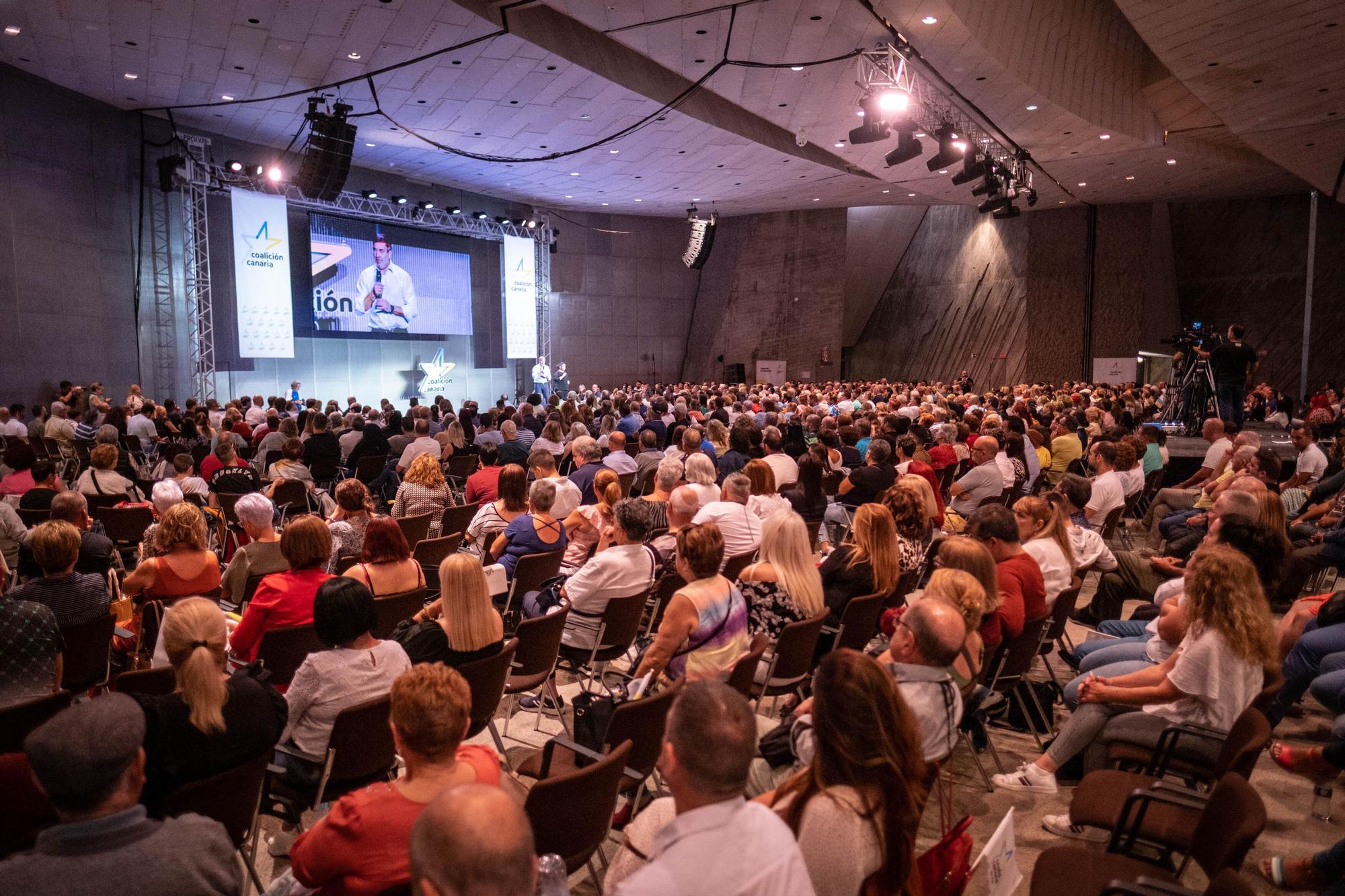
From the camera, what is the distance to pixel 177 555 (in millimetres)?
4203

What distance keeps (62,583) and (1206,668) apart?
15.5ft

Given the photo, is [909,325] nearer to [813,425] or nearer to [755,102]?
[755,102]

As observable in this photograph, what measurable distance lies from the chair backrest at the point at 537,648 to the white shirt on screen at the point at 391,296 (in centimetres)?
1569

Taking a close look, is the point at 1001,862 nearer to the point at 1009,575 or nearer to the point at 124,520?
the point at 1009,575

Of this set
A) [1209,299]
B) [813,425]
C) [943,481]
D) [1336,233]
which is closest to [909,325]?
[1209,299]

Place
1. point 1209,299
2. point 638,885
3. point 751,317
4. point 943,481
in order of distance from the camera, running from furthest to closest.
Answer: point 751,317 → point 1209,299 → point 943,481 → point 638,885

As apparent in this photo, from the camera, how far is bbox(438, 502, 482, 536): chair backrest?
257 inches

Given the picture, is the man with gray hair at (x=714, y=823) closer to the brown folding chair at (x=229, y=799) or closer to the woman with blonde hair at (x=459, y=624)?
the brown folding chair at (x=229, y=799)

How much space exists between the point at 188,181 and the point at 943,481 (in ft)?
40.7

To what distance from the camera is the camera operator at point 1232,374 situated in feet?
40.6

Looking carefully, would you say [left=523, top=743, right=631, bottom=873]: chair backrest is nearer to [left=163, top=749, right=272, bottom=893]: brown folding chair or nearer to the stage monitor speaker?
[left=163, top=749, right=272, bottom=893]: brown folding chair

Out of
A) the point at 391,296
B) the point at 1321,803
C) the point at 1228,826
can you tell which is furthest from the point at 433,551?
the point at 391,296

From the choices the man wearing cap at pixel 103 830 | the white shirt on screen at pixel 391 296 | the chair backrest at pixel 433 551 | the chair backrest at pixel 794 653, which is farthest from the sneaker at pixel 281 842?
the white shirt on screen at pixel 391 296

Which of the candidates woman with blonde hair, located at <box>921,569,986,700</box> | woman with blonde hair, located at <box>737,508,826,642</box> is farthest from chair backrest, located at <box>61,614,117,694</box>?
woman with blonde hair, located at <box>921,569,986,700</box>
